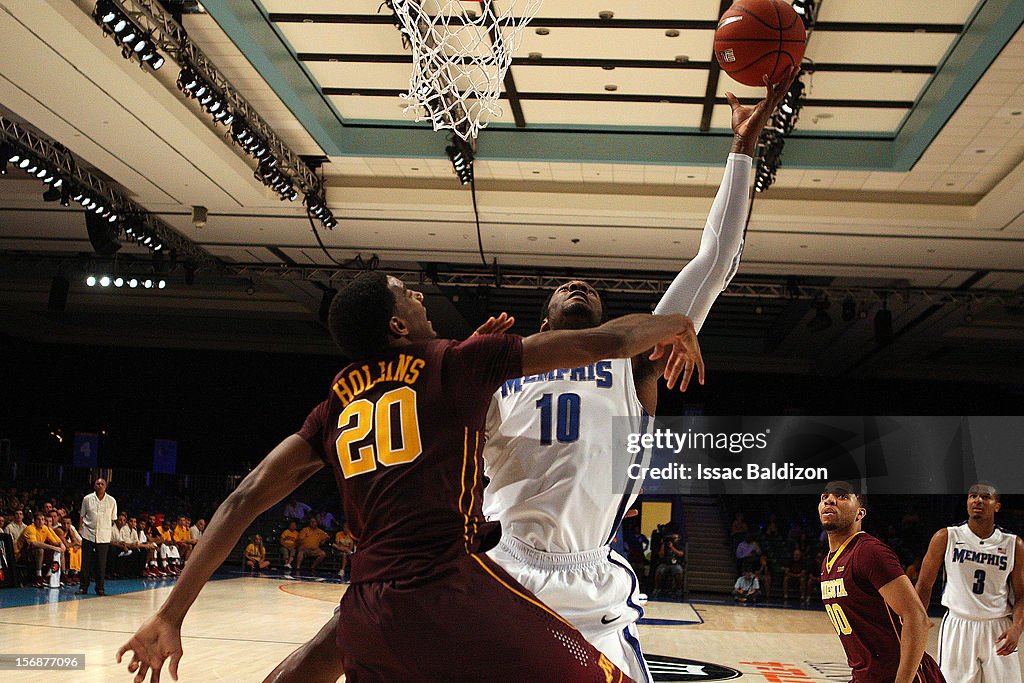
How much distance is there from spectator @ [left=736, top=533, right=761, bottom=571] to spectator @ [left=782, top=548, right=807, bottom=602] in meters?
0.66

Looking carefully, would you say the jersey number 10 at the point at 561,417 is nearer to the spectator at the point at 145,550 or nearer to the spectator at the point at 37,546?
the spectator at the point at 37,546

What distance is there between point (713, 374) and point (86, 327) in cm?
1521

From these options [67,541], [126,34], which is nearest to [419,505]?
[126,34]

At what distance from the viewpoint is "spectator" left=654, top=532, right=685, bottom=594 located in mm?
18562

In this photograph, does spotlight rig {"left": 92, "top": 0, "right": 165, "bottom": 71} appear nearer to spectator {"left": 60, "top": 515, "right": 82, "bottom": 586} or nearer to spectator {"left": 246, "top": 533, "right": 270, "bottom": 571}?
spectator {"left": 60, "top": 515, "right": 82, "bottom": 586}

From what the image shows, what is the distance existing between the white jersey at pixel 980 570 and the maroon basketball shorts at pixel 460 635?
522cm

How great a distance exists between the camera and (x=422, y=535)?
2.27 m

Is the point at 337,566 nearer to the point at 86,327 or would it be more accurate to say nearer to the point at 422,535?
the point at 86,327

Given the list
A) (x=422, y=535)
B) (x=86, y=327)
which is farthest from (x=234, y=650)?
(x=86, y=327)

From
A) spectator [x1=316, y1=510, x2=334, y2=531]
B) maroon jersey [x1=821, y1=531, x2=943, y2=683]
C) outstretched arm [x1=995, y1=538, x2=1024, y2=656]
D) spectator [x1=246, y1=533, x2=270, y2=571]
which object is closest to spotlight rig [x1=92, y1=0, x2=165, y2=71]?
maroon jersey [x1=821, y1=531, x2=943, y2=683]

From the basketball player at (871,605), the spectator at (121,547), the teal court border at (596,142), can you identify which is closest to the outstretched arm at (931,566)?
the basketball player at (871,605)

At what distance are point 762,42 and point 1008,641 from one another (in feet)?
15.3

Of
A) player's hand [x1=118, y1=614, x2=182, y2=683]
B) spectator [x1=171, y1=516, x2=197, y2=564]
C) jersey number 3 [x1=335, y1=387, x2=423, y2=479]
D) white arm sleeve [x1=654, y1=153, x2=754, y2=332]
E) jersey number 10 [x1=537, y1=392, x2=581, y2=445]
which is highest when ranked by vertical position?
white arm sleeve [x1=654, y1=153, x2=754, y2=332]

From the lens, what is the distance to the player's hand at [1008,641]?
6336mm
